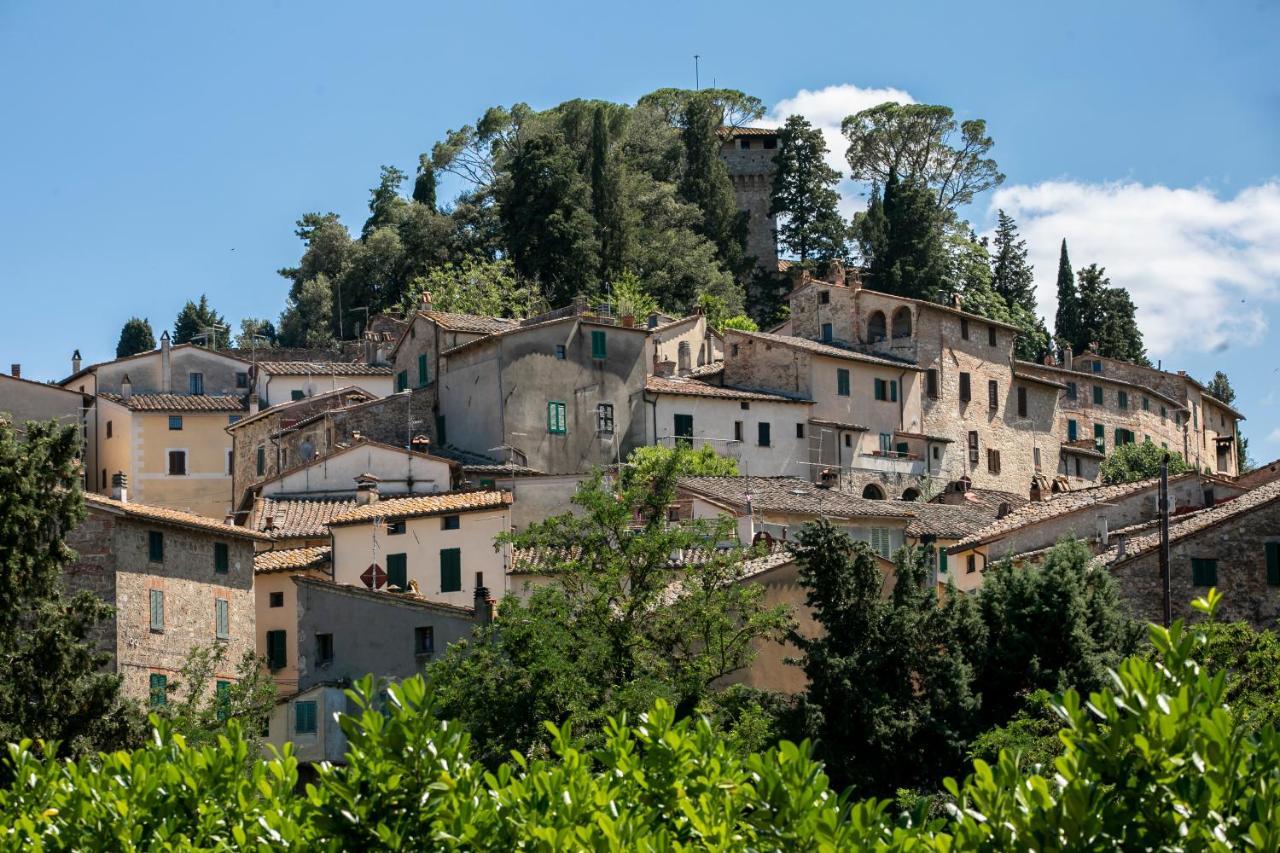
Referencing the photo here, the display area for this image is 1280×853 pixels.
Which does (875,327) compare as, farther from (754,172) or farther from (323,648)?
(754,172)

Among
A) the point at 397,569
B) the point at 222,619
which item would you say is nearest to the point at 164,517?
the point at 222,619

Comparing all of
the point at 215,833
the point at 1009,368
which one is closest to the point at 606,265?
the point at 1009,368

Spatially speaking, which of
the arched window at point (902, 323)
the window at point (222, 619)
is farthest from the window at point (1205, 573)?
the arched window at point (902, 323)

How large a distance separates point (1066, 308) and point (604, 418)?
136ft

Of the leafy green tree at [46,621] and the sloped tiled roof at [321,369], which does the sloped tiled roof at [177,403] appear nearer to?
the sloped tiled roof at [321,369]

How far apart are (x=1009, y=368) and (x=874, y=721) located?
142 ft

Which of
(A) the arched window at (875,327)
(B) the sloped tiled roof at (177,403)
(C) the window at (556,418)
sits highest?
(A) the arched window at (875,327)

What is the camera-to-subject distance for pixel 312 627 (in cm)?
4247

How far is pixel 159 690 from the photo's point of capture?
3900cm

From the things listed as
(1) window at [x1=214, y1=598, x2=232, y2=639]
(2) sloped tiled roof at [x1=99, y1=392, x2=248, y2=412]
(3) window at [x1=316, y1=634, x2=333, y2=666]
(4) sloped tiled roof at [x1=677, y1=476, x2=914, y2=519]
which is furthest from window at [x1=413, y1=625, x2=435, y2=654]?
(2) sloped tiled roof at [x1=99, y1=392, x2=248, y2=412]

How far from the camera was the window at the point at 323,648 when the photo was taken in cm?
4234

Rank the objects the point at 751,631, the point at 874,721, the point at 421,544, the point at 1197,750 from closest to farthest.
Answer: the point at 1197,750 < the point at 874,721 < the point at 751,631 < the point at 421,544

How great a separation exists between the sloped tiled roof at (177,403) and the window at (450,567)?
2208 cm

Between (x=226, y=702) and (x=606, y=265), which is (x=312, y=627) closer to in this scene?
(x=226, y=702)
